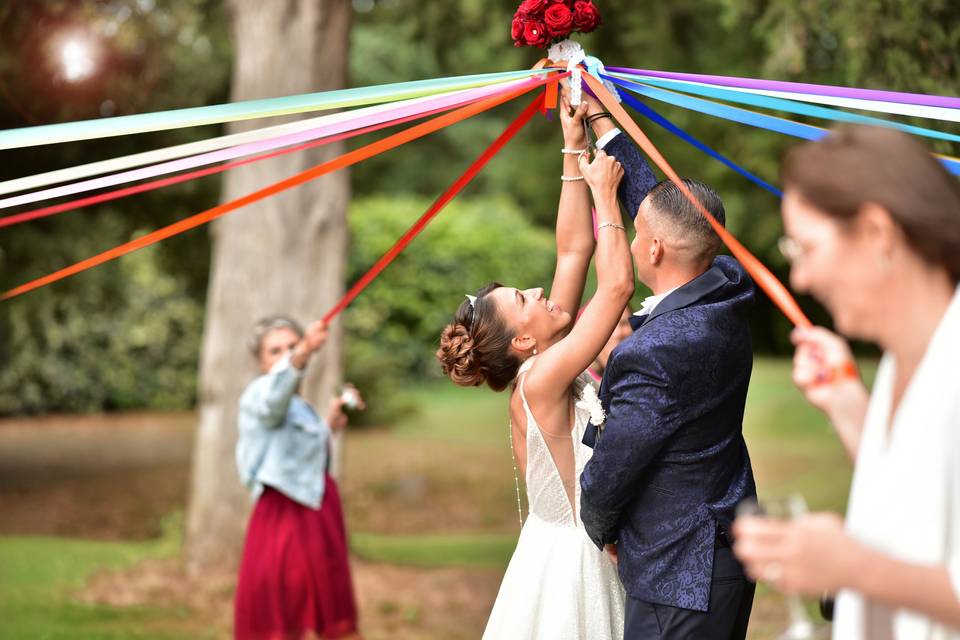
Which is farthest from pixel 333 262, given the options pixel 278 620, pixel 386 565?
pixel 278 620

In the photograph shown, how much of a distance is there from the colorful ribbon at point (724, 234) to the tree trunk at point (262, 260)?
496 centimetres

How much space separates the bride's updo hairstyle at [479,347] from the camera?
10.8 feet

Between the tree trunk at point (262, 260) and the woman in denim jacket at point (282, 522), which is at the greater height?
the tree trunk at point (262, 260)

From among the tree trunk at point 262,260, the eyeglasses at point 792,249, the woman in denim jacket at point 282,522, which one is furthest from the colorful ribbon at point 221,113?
the tree trunk at point 262,260

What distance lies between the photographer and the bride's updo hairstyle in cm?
329

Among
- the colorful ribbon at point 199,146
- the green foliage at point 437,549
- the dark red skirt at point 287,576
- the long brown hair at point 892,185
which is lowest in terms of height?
the green foliage at point 437,549

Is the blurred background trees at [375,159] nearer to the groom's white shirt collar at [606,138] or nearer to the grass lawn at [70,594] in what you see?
the groom's white shirt collar at [606,138]

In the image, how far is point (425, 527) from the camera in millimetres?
11594

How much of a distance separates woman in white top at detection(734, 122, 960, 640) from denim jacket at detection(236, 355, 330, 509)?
Answer: 3.96m

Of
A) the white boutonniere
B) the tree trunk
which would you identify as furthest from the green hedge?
the white boutonniere

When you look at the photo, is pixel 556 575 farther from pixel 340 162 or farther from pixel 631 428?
pixel 340 162

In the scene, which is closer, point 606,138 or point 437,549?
point 606,138

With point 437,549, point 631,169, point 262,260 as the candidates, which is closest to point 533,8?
point 631,169

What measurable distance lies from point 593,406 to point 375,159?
21258 mm
